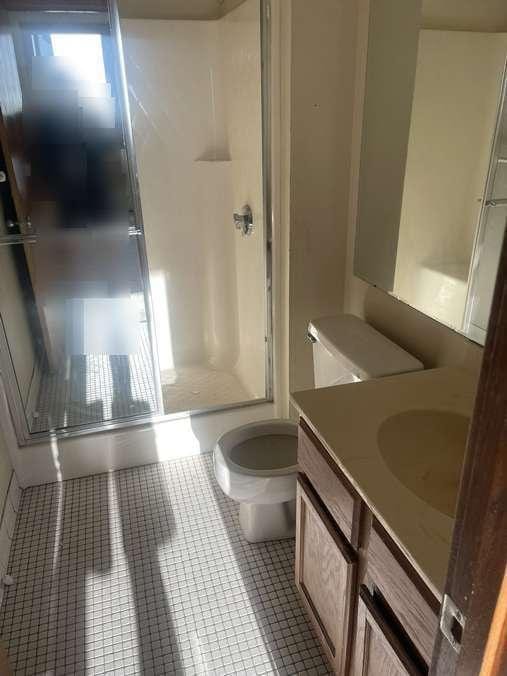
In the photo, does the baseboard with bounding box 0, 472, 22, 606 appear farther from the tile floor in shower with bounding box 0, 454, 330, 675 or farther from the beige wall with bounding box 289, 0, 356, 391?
the beige wall with bounding box 289, 0, 356, 391

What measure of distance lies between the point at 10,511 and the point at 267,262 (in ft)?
4.99

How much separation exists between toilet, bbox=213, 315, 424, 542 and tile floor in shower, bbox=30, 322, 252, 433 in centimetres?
62

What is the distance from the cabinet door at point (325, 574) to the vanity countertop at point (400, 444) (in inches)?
9.4

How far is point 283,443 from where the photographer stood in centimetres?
198

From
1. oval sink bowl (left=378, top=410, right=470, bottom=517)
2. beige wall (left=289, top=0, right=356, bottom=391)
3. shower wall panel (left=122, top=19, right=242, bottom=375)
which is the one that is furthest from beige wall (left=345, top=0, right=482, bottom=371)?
shower wall panel (left=122, top=19, right=242, bottom=375)

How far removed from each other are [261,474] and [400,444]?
0.64 m

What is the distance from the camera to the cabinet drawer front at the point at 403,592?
0.85 m

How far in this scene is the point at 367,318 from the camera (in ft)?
6.43

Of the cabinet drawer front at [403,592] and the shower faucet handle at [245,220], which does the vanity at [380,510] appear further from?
the shower faucet handle at [245,220]

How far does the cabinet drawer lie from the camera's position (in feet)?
3.63

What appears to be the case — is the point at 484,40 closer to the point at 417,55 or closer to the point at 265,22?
the point at 417,55

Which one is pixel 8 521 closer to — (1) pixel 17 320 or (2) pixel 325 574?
(1) pixel 17 320

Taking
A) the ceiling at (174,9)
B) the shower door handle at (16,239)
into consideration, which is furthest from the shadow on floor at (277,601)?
the ceiling at (174,9)

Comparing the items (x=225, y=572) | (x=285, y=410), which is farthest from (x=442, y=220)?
(x=225, y=572)
